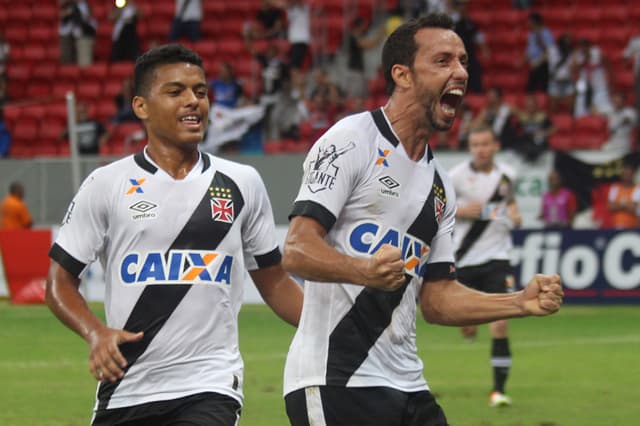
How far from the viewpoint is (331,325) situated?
16.2 ft

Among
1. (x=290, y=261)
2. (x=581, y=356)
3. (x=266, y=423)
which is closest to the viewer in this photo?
(x=290, y=261)

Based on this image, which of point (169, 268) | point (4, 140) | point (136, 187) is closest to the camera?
point (169, 268)

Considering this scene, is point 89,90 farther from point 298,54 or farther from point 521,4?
point 521,4

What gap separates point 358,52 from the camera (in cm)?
2339

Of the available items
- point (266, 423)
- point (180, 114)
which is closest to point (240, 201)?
point (180, 114)

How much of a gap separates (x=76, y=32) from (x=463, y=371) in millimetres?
15099

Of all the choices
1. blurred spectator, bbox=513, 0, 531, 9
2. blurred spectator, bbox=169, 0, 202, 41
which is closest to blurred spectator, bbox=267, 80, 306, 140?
blurred spectator, bbox=169, 0, 202, 41

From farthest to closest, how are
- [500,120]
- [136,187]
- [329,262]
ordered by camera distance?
[500,120] → [136,187] → [329,262]

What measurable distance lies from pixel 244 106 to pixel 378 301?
1701cm

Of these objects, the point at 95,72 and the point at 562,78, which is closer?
the point at 562,78

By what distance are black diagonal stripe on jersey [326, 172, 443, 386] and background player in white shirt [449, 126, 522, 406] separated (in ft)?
20.7

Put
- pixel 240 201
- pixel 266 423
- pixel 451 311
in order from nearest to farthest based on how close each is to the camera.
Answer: pixel 451 311 < pixel 240 201 < pixel 266 423

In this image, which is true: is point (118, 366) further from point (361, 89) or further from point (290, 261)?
point (361, 89)

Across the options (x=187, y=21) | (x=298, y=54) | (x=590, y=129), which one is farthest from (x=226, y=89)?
(x=590, y=129)
